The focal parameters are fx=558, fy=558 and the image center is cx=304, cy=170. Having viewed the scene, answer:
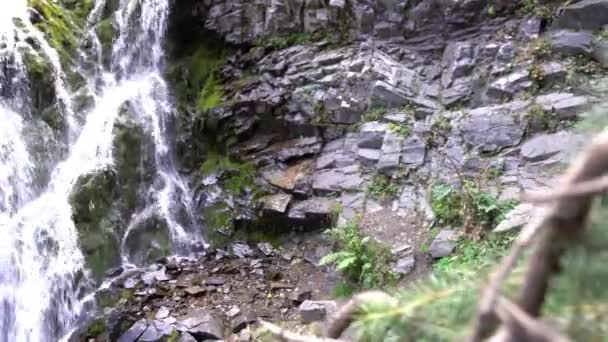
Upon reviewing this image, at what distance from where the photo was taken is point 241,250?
9.02 m

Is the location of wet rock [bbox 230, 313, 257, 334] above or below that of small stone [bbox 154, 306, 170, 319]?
below

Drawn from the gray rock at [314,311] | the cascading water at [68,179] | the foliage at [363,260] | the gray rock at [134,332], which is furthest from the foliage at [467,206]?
the cascading water at [68,179]

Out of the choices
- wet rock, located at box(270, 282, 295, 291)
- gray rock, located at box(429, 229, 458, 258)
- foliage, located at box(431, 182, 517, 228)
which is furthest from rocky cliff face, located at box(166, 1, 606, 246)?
wet rock, located at box(270, 282, 295, 291)

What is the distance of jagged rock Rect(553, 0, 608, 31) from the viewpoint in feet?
26.8

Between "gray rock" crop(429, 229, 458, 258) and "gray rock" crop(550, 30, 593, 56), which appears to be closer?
"gray rock" crop(429, 229, 458, 258)

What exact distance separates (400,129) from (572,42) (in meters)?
2.80

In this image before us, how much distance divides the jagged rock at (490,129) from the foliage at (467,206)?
2.78 feet

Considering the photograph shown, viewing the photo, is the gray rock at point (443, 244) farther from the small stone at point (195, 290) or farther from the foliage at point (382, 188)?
the small stone at point (195, 290)

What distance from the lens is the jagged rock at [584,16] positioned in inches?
322

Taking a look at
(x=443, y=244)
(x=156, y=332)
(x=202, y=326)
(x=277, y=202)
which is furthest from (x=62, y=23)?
(x=443, y=244)

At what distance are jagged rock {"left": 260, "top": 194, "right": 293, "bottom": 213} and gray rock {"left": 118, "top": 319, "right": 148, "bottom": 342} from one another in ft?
8.89

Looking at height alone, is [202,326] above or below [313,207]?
below

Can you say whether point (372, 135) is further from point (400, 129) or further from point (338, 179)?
point (338, 179)

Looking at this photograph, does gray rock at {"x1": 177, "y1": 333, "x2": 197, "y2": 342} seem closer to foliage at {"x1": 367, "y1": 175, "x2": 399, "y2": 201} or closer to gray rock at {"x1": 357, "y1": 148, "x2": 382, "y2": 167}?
foliage at {"x1": 367, "y1": 175, "x2": 399, "y2": 201}
